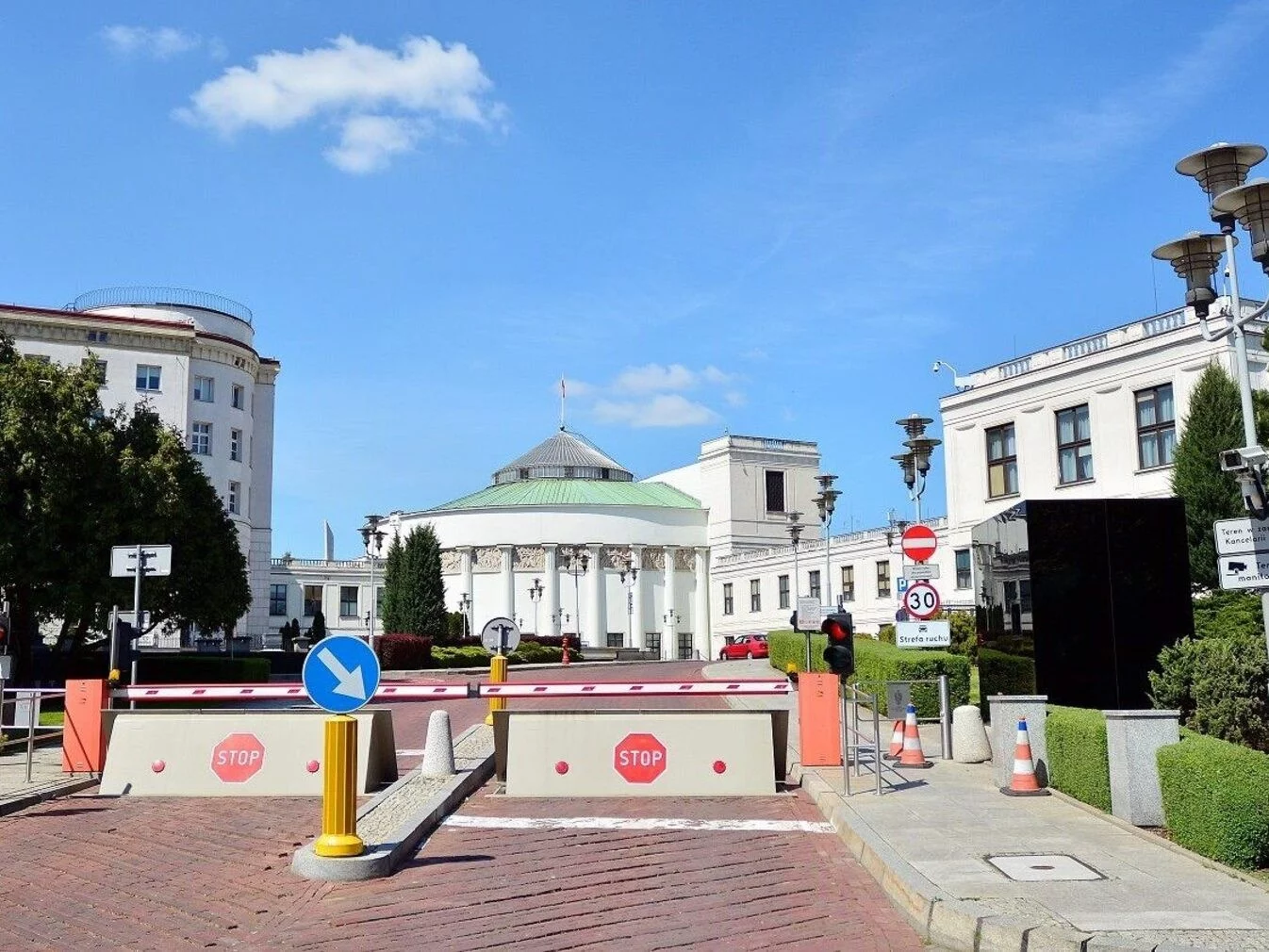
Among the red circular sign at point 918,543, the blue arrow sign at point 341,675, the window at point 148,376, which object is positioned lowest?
the blue arrow sign at point 341,675

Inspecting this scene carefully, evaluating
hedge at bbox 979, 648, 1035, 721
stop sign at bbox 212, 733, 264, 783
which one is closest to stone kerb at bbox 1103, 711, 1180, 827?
hedge at bbox 979, 648, 1035, 721

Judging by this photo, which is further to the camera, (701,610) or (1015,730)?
(701,610)

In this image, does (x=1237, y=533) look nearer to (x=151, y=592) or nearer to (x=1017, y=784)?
(x=1017, y=784)

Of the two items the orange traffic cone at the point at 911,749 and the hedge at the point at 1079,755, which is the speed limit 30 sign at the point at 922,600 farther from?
the hedge at the point at 1079,755

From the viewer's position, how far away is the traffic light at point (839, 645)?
14688 millimetres

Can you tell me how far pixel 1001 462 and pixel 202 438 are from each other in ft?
132

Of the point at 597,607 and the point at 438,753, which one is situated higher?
the point at 597,607

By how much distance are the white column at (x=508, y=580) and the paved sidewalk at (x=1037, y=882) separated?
77.3m

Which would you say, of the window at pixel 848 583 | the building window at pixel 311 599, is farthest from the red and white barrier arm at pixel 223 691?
the building window at pixel 311 599

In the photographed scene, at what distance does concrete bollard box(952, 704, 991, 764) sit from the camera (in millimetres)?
16344

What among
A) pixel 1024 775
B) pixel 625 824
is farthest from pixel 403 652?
pixel 1024 775

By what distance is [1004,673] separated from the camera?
17531mm

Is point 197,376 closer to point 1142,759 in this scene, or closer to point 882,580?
point 882,580

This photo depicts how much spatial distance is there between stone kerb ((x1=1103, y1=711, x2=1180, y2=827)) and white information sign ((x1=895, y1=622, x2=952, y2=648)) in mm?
5997
